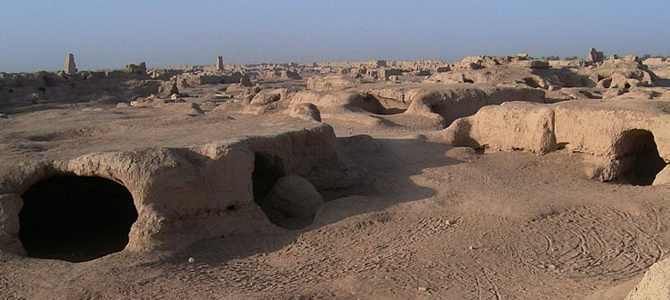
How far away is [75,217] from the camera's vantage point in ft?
27.3

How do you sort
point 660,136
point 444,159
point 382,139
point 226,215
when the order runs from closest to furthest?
point 226,215 → point 660,136 → point 444,159 → point 382,139

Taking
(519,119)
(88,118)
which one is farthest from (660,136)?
(88,118)

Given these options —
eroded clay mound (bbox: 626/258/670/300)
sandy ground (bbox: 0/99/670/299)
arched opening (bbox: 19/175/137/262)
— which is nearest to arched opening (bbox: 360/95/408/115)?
sandy ground (bbox: 0/99/670/299)

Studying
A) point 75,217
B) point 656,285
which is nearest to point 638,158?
point 656,285

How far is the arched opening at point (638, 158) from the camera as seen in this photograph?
8.84 m

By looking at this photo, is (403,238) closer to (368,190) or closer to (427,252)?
(427,252)

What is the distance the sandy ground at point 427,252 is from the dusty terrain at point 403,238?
20 millimetres

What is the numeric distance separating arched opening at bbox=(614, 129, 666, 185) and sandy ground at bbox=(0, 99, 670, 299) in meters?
0.70

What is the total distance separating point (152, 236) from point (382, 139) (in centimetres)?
518

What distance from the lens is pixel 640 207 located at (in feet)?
24.4

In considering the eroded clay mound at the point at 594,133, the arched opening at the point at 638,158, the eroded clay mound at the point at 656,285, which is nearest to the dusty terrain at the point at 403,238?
the eroded clay mound at the point at 594,133

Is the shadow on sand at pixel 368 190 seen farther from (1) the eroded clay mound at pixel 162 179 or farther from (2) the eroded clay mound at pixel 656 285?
(2) the eroded clay mound at pixel 656 285

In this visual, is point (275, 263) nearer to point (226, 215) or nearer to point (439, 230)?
point (226, 215)

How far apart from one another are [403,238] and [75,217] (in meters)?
4.72
